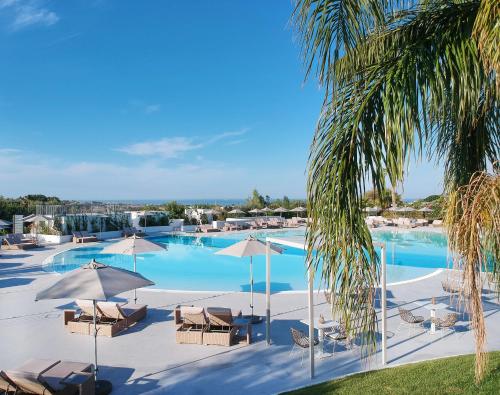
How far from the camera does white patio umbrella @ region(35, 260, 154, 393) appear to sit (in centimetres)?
588

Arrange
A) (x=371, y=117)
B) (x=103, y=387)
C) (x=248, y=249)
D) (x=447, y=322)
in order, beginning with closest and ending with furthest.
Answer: (x=371, y=117) → (x=103, y=387) → (x=447, y=322) → (x=248, y=249)

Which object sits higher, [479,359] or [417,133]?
[417,133]

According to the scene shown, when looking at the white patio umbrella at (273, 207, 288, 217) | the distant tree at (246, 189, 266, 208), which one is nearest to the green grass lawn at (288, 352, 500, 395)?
the white patio umbrella at (273, 207, 288, 217)

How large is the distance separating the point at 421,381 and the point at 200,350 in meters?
3.81

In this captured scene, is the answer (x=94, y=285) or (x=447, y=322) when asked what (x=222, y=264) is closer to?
(x=447, y=322)

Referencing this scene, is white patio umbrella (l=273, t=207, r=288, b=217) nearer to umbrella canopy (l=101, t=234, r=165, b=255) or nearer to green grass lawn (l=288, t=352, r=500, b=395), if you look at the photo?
umbrella canopy (l=101, t=234, r=165, b=255)

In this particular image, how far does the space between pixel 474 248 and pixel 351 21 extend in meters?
1.89

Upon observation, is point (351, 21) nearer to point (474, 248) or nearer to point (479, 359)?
point (474, 248)

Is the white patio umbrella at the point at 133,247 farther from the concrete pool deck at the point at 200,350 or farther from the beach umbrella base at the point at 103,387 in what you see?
the beach umbrella base at the point at 103,387

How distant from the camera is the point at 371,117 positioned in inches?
109

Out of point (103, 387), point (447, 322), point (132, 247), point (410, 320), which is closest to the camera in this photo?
point (103, 387)

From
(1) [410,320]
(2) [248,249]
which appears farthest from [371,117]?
(2) [248,249]

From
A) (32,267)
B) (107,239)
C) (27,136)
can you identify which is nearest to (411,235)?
(107,239)

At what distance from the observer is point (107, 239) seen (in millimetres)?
26500
